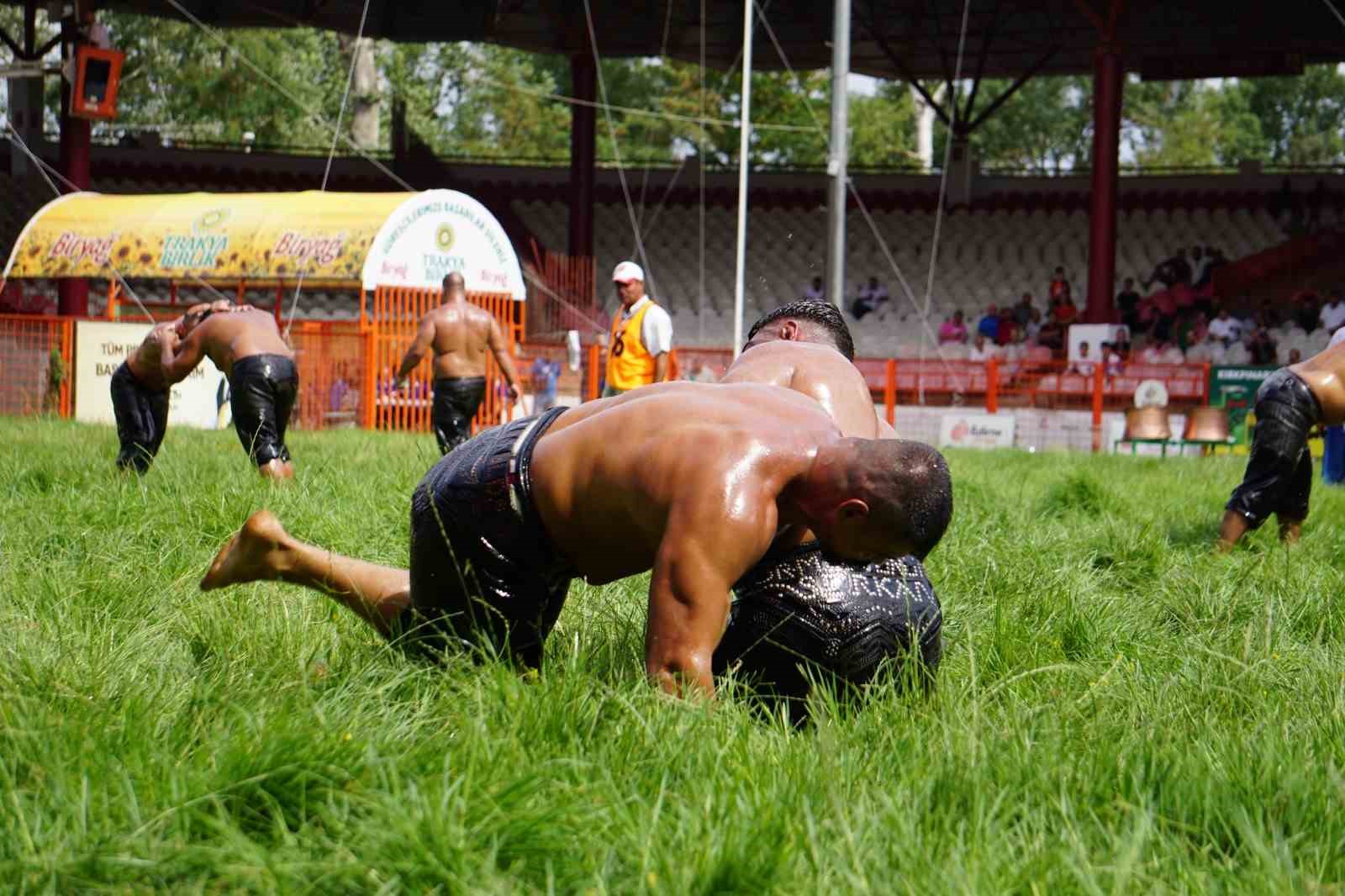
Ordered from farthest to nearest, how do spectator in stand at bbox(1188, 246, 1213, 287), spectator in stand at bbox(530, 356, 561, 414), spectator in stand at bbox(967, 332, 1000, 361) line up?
spectator in stand at bbox(1188, 246, 1213, 287), spectator in stand at bbox(967, 332, 1000, 361), spectator in stand at bbox(530, 356, 561, 414)

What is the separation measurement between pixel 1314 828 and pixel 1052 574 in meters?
2.86

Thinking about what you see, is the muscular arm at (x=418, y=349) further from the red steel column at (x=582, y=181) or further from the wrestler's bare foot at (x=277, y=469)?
the red steel column at (x=582, y=181)

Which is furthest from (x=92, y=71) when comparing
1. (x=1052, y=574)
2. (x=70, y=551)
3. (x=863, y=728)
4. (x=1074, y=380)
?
(x=863, y=728)

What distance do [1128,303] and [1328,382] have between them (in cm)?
1967

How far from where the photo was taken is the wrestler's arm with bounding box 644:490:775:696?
3.09 metres

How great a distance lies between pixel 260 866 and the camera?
230cm

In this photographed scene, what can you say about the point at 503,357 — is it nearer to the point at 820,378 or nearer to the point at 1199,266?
the point at 820,378

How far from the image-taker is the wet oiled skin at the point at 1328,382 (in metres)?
7.78

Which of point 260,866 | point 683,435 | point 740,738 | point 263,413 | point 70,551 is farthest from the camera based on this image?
point 263,413

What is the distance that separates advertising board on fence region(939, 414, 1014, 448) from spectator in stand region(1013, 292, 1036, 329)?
7.81 meters

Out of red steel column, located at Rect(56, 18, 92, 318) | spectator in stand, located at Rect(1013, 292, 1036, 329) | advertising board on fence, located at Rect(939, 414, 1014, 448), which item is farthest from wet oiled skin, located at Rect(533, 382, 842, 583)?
spectator in stand, located at Rect(1013, 292, 1036, 329)

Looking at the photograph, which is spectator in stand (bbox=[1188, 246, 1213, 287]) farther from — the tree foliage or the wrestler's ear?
the wrestler's ear

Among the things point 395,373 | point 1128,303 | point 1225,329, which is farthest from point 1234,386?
point 395,373

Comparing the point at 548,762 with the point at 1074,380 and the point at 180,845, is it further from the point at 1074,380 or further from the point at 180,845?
the point at 1074,380
